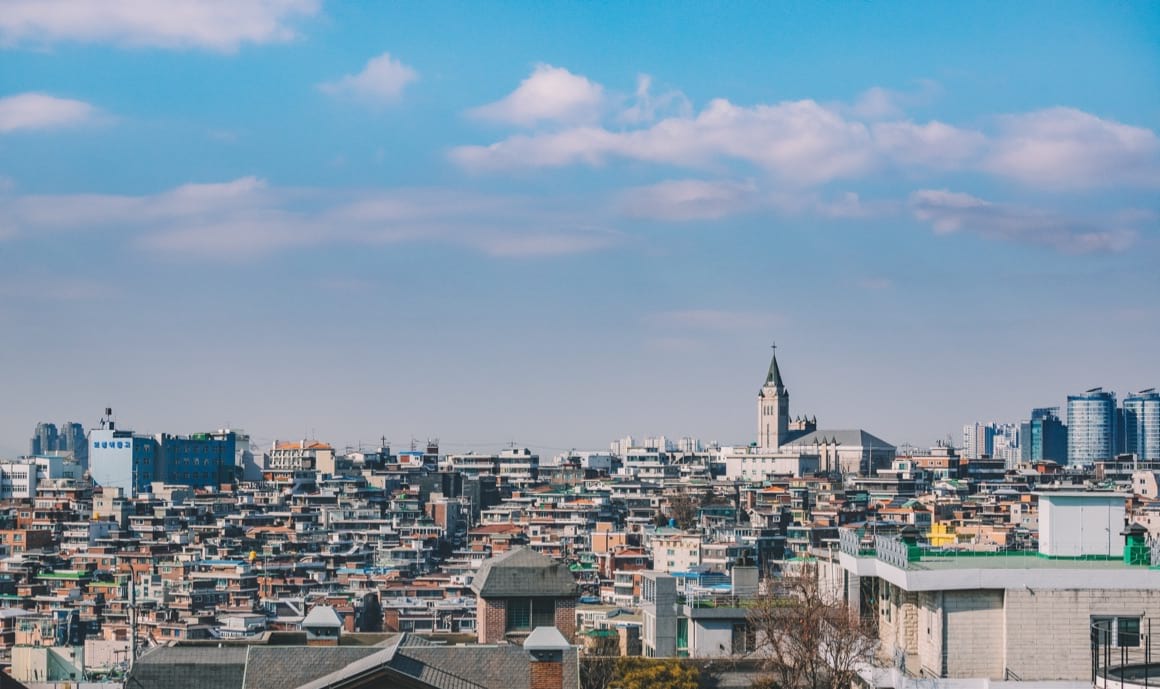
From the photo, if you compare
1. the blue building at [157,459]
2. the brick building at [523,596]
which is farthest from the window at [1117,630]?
the blue building at [157,459]

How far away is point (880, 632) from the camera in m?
20.6

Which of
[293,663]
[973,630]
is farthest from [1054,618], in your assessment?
[293,663]

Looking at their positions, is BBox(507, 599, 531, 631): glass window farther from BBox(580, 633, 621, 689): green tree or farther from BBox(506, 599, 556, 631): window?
BBox(580, 633, 621, 689): green tree

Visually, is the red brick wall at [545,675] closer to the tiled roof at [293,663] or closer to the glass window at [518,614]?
the tiled roof at [293,663]

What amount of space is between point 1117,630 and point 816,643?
4.00 meters

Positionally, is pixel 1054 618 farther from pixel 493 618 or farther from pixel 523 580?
pixel 493 618

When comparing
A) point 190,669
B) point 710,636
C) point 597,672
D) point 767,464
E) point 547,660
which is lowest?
point 710,636

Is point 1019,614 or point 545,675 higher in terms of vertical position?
point 1019,614

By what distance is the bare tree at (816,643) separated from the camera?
20406 millimetres

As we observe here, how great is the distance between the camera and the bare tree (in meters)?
20.4

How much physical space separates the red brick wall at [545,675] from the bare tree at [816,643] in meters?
5.31

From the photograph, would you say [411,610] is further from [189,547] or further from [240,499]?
[240,499]

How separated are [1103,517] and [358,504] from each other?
111 metres

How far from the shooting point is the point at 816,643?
21.1m
